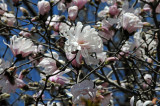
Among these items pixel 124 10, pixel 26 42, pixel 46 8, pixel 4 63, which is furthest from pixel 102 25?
pixel 4 63

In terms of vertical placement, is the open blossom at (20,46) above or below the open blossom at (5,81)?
above

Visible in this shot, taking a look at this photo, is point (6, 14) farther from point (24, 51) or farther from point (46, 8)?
point (24, 51)

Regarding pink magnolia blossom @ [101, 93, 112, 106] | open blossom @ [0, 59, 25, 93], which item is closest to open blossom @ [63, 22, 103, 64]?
pink magnolia blossom @ [101, 93, 112, 106]

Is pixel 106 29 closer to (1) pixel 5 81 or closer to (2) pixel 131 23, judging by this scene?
(2) pixel 131 23

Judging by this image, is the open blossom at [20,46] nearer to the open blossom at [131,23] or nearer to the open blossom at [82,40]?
the open blossom at [82,40]

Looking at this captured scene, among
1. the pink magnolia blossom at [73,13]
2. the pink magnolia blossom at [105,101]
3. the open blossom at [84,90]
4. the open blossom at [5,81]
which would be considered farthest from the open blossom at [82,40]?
the pink magnolia blossom at [73,13]

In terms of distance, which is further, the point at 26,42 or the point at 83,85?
the point at 26,42

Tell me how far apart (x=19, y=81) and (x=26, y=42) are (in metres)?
0.24

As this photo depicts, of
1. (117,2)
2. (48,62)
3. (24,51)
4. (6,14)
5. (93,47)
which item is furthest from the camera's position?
(117,2)

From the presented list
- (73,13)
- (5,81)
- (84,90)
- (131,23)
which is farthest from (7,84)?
(131,23)

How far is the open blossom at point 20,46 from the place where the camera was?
1097 millimetres

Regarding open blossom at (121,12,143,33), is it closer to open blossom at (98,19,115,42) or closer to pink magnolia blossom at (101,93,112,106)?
open blossom at (98,19,115,42)

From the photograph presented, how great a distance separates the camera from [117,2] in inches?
71.6

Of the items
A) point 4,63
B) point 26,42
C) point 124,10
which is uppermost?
point 124,10
